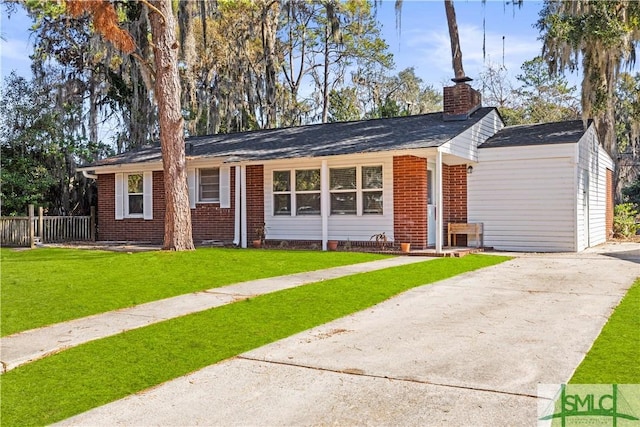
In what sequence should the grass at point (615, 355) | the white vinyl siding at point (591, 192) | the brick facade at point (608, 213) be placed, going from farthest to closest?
1. the brick facade at point (608, 213)
2. the white vinyl siding at point (591, 192)
3. the grass at point (615, 355)

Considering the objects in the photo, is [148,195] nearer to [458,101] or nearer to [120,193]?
[120,193]

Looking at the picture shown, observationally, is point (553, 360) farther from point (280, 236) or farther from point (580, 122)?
point (580, 122)

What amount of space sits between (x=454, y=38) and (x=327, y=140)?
7.37 metres

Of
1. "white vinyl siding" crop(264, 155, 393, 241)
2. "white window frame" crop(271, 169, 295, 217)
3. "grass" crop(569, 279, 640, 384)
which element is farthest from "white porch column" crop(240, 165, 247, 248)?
"grass" crop(569, 279, 640, 384)

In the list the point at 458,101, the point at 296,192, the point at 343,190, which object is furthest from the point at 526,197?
the point at 296,192

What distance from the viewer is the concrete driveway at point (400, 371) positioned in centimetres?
338

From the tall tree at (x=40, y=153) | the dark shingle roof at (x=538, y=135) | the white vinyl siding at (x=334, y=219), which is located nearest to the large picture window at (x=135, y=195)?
the tall tree at (x=40, y=153)

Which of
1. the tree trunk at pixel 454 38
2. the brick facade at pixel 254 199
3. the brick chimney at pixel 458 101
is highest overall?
the tree trunk at pixel 454 38

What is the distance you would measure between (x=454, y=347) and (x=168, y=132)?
34.5ft

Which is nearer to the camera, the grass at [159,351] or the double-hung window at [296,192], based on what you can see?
the grass at [159,351]

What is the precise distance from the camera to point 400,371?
4.18 metres

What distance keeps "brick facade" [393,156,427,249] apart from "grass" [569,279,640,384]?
747 cm

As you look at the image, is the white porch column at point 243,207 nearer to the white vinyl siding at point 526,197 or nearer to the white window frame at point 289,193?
the white window frame at point 289,193

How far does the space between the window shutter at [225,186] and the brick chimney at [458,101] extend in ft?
21.1
